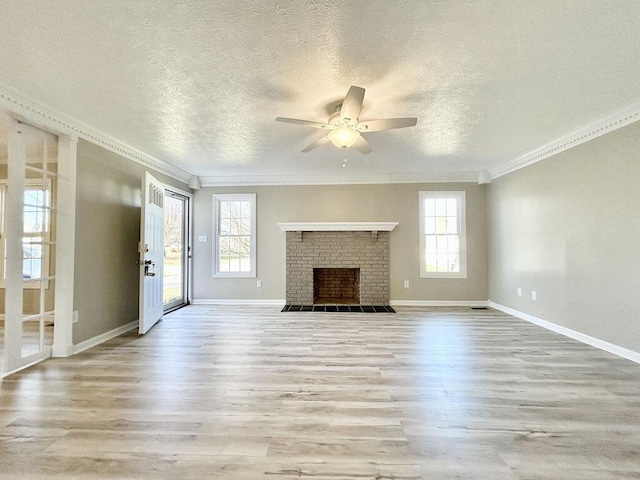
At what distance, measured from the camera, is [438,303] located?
5.52 meters

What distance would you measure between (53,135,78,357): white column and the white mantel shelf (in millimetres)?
3090

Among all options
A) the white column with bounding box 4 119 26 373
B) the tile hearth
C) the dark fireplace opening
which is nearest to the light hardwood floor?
the white column with bounding box 4 119 26 373

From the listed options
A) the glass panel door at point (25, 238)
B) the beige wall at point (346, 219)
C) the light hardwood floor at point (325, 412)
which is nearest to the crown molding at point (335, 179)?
the beige wall at point (346, 219)

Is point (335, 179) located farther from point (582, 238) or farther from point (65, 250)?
point (65, 250)

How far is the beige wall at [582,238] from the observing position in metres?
2.91

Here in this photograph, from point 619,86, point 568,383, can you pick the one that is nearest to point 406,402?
point 568,383

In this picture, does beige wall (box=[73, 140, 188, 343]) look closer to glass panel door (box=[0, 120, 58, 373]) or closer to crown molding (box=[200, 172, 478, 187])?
glass panel door (box=[0, 120, 58, 373])

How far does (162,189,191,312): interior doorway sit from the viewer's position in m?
5.50

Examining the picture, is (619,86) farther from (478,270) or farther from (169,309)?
(169,309)

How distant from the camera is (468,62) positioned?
2084 mm

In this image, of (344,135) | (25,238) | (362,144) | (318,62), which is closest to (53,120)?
(25,238)

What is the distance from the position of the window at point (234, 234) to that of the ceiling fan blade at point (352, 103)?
141 inches

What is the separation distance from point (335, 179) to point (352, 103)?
333 centimetres

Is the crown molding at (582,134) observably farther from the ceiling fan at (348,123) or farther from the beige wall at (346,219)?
the ceiling fan at (348,123)
